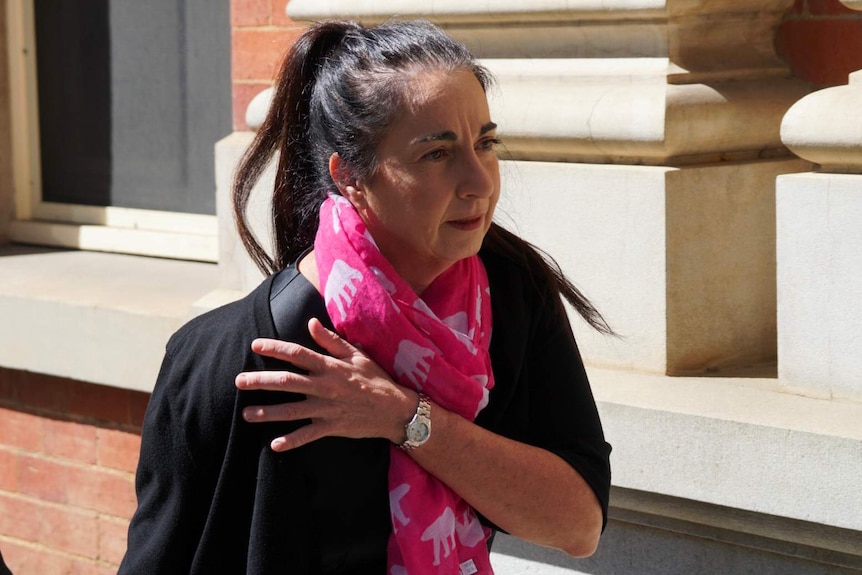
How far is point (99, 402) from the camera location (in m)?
4.43

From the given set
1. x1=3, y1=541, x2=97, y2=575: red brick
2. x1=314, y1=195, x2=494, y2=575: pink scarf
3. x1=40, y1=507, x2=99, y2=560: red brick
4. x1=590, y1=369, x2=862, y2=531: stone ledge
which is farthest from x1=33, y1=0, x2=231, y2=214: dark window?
x1=314, y1=195, x2=494, y2=575: pink scarf

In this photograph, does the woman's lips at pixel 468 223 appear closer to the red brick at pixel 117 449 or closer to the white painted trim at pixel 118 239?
the red brick at pixel 117 449

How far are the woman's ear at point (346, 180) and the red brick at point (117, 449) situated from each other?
2.42 metres

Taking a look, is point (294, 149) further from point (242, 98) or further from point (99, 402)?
point (99, 402)

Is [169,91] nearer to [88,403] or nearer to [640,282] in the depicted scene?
[88,403]

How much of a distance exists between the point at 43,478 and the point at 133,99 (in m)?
1.41

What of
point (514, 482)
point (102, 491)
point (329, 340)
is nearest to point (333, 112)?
point (329, 340)

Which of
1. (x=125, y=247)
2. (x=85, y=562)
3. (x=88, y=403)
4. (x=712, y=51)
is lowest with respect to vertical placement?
(x=85, y=562)

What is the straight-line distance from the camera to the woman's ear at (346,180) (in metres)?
2.11

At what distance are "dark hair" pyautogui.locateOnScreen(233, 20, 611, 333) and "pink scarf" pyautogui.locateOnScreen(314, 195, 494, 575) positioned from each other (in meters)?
0.10

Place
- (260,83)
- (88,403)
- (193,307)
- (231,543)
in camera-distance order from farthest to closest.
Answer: (88,403) → (260,83) → (193,307) → (231,543)

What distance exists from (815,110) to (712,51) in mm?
419

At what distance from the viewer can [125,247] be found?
5.15m

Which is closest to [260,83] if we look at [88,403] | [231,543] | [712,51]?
[88,403]
